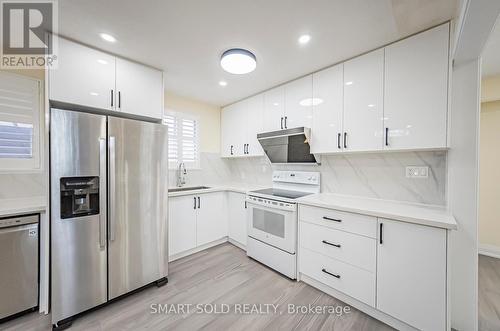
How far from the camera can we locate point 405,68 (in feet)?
5.46

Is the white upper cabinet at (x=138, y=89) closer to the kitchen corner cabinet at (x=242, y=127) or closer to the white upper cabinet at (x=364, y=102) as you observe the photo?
the kitchen corner cabinet at (x=242, y=127)

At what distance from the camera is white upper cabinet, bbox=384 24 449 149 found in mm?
1509

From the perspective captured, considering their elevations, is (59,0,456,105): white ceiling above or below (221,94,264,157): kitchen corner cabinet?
above

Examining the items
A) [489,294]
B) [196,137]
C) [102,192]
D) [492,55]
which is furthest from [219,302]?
[492,55]

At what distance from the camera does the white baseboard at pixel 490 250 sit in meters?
2.61

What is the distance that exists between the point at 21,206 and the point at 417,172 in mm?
3667

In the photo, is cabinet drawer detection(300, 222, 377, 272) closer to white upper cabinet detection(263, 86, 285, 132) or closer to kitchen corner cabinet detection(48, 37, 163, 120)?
white upper cabinet detection(263, 86, 285, 132)

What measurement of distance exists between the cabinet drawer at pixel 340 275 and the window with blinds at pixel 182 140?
7.61 ft

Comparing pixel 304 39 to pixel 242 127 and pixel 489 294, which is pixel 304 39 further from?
pixel 489 294

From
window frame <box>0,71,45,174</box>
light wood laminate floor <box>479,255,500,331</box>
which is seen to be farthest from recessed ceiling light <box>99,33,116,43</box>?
light wood laminate floor <box>479,255,500,331</box>

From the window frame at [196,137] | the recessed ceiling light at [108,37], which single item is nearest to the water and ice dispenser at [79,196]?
the recessed ceiling light at [108,37]

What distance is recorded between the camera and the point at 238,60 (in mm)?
1828

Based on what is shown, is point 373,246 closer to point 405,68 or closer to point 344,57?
point 405,68

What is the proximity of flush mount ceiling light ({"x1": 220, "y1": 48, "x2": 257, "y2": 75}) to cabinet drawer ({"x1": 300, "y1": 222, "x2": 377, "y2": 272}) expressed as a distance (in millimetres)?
1756
